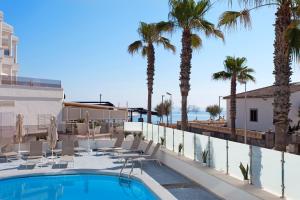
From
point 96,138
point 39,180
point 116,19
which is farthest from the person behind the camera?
point 96,138

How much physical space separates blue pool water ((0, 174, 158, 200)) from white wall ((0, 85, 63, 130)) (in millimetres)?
13398

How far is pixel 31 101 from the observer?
28.6 m

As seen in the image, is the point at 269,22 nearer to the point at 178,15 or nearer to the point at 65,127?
the point at 178,15

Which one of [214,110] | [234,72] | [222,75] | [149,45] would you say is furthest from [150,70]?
[214,110]

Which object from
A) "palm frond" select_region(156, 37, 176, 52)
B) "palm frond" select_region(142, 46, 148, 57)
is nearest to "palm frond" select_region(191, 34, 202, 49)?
"palm frond" select_region(156, 37, 176, 52)

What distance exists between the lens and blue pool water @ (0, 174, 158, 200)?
39.8 ft

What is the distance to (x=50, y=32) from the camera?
1113 inches

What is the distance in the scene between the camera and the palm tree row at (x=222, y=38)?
414 inches

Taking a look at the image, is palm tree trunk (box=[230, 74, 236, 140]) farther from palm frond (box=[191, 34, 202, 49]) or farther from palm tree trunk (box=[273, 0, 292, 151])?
palm tree trunk (box=[273, 0, 292, 151])

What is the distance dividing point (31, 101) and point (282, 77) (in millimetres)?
22591

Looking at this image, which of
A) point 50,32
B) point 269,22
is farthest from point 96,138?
point 269,22

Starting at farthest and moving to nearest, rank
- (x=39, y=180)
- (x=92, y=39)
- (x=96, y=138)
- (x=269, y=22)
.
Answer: (x=92, y=39) < (x=96, y=138) < (x=39, y=180) < (x=269, y=22)

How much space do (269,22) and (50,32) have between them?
20716 mm

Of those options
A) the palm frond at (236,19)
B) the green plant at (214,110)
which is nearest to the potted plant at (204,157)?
the palm frond at (236,19)
